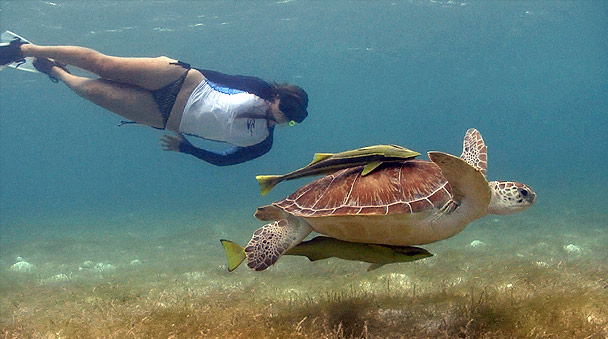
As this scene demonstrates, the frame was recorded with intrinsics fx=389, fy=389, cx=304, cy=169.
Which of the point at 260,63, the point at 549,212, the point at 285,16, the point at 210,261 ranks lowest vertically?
the point at 549,212

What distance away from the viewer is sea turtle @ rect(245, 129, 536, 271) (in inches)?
120

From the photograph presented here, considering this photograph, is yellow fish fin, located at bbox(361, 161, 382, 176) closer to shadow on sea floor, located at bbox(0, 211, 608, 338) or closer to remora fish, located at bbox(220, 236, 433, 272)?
remora fish, located at bbox(220, 236, 433, 272)

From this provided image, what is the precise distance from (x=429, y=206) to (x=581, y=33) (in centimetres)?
4388

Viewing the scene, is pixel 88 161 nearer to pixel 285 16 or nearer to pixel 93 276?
pixel 285 16

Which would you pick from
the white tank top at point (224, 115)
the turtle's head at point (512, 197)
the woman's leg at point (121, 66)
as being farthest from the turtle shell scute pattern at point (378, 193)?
the woman's leg at point (121, 66)

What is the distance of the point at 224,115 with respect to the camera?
5906 mm

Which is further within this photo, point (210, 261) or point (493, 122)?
point (493, 122)

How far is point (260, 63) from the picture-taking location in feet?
120

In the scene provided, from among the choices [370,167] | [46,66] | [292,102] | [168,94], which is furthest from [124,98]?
[370,167]

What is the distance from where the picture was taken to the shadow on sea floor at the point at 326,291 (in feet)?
10.7

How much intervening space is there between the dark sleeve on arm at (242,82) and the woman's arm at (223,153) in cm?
69

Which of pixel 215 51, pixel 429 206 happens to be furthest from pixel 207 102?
pixel 215 51

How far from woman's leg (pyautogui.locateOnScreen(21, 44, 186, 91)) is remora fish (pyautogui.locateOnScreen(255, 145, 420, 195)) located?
3.34 m

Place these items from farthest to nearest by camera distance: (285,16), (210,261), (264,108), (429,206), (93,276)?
(285,16)
(210,261)
(93,276)
(264,108)
(429,206)
